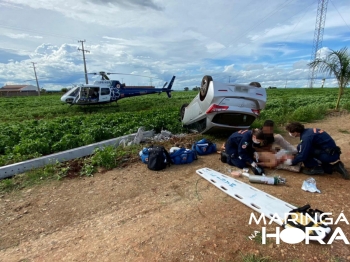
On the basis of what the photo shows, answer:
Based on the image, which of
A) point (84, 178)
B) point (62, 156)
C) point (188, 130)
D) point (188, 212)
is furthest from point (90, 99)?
point (188, 212)

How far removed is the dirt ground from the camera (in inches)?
105

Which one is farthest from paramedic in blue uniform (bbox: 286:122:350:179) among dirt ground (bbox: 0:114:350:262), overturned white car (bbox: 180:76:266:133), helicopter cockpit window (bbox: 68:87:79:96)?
helicopter cockpit window (bbox: 68:87:79:96)

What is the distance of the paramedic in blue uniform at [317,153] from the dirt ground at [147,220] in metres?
0.19

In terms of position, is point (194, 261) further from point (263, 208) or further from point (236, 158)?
point (236, 158)

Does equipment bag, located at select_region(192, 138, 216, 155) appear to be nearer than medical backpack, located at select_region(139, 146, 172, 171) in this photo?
No

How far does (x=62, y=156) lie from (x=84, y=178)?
1.47 metres

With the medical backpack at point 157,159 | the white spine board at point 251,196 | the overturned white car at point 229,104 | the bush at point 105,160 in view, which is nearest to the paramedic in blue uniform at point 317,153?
the white spine board at point 251,196

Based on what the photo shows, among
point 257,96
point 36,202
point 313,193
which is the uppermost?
point 257,96

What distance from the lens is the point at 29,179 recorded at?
487cm

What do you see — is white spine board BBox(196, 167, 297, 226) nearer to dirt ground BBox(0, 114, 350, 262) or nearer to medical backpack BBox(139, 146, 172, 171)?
dirt ground BBox(0, 114, 350, 262)

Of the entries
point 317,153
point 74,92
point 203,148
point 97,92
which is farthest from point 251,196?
point 74,92

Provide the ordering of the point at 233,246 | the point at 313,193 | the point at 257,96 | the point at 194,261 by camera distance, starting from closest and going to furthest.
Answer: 1. the point at 194,261
2. the point at 233,246
3. the point at 313,193
4. the point at 257,96

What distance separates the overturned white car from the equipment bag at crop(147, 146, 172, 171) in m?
2.17

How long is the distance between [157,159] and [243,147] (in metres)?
1.96
